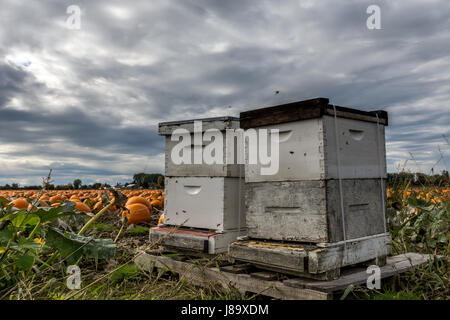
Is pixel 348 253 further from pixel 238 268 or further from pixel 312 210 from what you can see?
pixel 238 268

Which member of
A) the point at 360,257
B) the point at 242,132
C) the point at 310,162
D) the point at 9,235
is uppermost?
the point at 242,132

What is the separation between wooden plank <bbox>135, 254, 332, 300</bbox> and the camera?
284 centimetres

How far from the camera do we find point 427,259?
392cm

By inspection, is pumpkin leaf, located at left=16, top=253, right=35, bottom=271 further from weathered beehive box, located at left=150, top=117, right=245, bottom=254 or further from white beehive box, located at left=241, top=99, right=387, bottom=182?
white beehive box, located at left=241, top=99, right=387, bottom=182

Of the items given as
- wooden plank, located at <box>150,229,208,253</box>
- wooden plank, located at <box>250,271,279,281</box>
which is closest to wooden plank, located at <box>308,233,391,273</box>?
wooden plank, located at <box>250,271,279,281</box>

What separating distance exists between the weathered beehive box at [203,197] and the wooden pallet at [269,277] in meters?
0.22

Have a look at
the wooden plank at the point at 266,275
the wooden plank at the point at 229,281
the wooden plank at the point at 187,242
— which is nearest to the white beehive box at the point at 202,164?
the wooden plank at the point at 187,242

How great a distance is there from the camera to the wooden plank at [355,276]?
110 inches

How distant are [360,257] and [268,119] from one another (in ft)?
4.66

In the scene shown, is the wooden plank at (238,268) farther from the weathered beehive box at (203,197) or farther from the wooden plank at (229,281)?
the weathered beehive box at (203,197)

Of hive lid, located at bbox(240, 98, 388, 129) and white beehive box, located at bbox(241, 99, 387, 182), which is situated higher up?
hive lid, located at bbox(240, 98, 388, 129)
